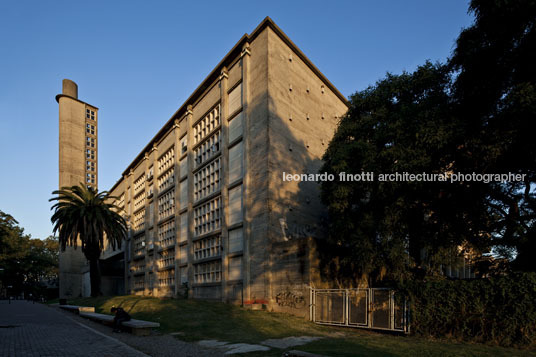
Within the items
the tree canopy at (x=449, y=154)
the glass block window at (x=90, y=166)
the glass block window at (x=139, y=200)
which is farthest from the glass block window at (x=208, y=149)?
the glass block window at (x=90, y=166)

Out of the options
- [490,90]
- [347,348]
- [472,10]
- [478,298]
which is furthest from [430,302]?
[472,10]

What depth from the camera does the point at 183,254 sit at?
31.8 meters

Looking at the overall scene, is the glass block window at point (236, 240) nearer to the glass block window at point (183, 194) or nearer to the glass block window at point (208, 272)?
the glass block window at point (208, 272)

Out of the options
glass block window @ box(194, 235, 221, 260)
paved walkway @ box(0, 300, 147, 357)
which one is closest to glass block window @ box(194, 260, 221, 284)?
glass block window @ box(194, 235, 221, 260)

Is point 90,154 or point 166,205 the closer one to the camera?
point 166,205

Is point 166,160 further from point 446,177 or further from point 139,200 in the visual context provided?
point 446,177

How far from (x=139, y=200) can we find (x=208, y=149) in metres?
21.5

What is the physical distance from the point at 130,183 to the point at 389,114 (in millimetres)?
41936

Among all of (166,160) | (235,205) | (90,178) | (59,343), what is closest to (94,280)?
(166,160)

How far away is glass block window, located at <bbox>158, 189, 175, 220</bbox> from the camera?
35525 mm

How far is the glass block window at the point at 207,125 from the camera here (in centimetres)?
2918

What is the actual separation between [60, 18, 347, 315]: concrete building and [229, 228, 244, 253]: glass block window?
0.07 m

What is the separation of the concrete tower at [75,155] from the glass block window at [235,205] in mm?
37973

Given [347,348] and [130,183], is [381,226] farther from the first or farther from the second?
[130,183]
